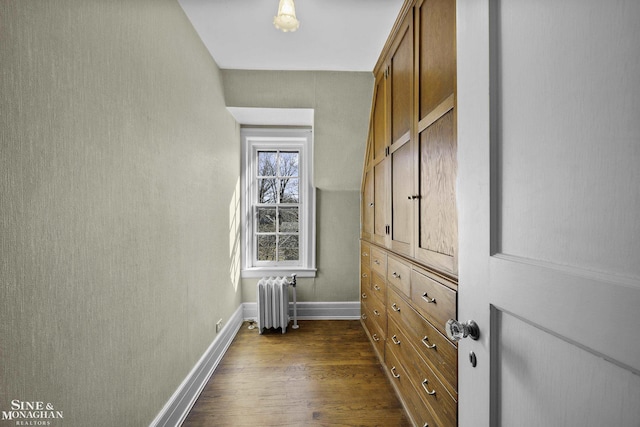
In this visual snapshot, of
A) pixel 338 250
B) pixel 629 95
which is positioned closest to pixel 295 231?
pixel 338 250

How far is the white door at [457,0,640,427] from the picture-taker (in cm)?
41

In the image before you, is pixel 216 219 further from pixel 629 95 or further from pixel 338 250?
pixel 629 95

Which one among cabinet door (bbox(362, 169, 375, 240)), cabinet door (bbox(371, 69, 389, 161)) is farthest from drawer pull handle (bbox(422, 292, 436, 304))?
cabinet door (bbox(362, 169, 375, 240))

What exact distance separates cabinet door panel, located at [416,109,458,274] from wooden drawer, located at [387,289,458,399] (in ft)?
0.95

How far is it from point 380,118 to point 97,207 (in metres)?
1.94

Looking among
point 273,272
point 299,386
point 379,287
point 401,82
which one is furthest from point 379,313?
point 401,82

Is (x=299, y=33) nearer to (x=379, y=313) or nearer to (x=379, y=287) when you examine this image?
(x=379, y=287)

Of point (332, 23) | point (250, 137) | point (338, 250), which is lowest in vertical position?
→ point (338, 250)

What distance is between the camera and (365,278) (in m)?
2.84

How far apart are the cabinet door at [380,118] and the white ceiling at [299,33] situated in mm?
238

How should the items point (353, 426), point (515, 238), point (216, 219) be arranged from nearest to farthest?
point (515, 238) → point (353, 426) → point (216, 219)

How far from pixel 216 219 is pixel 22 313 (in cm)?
168

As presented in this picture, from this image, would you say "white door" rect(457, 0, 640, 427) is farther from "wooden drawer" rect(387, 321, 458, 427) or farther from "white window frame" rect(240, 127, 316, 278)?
"white window frame" rect(240, 127, 316, 278)

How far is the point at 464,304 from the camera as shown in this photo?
2.58ft
